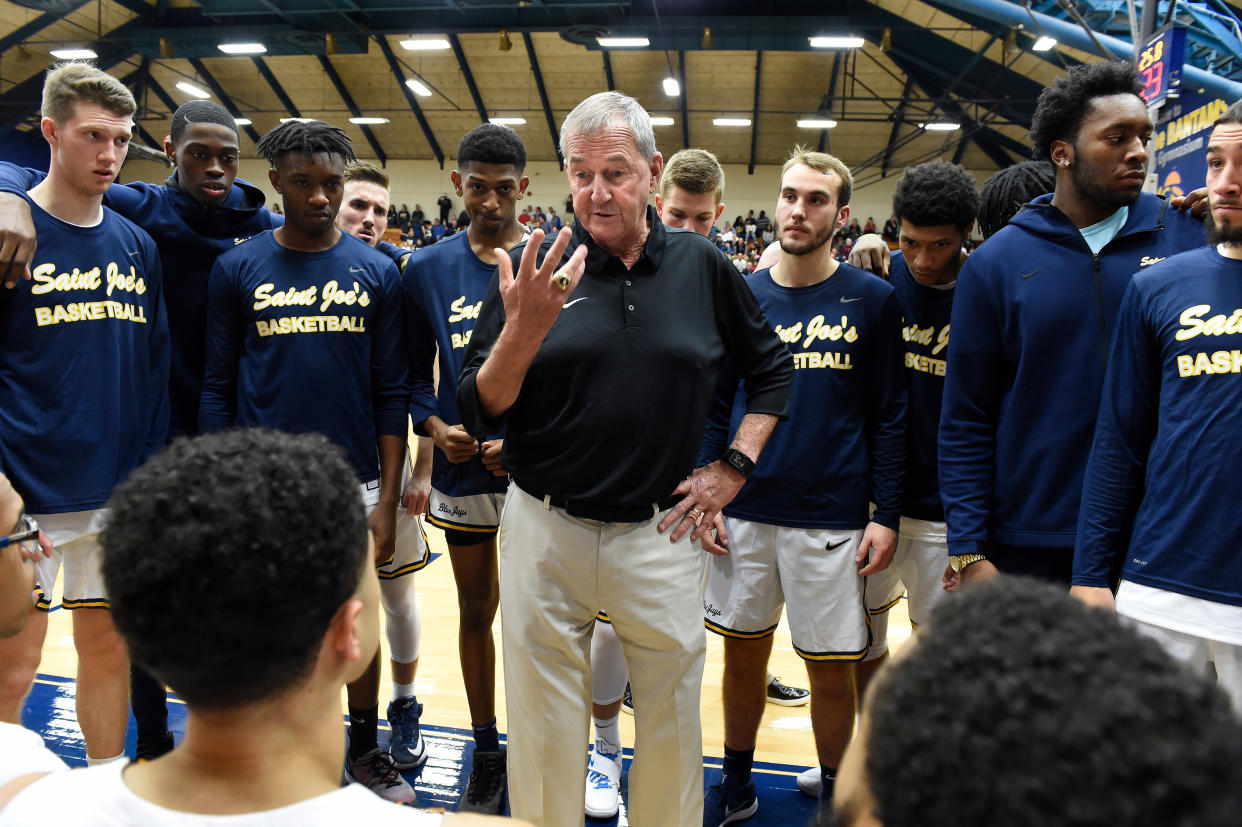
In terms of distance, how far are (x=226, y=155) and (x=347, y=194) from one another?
123 cm

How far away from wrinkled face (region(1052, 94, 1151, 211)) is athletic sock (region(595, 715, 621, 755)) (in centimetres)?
229

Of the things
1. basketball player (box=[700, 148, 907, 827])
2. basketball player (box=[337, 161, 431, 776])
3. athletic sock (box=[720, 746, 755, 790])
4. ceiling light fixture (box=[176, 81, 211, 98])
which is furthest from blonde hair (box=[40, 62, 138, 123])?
ceiling light fixture (box=[176, 81, 211, 98])

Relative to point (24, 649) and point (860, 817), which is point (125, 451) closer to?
point (24, 649)

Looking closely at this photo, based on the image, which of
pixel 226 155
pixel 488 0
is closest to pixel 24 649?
pixel 226 155

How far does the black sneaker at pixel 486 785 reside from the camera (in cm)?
279

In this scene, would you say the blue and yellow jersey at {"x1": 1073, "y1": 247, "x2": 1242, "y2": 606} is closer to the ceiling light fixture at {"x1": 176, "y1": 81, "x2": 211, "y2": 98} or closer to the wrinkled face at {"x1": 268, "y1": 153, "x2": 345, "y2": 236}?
the wrinkled face at {"x1": 268, "y1": 153, "x2": 345, "y2": 236}

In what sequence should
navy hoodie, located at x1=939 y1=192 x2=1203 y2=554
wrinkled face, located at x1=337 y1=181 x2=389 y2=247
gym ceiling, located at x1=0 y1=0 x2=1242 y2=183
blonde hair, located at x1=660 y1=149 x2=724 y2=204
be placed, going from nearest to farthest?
navy hoodie, located at x1=939 y1=192 x2=1203 y2=554 < blonde hair, located at x1=660 y1=149 x2=724 y2=204 < wrinkled face, located at x1=337 y1=181 x2=389 y2=247 < gym ceiling, located at x1=0 y1=0 x2=1242 y2=183

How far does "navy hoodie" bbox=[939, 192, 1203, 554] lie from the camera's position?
2135 mm

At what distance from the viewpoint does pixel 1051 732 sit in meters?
0.57

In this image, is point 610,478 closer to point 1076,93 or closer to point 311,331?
point 311,331

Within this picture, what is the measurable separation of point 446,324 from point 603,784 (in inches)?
67.8

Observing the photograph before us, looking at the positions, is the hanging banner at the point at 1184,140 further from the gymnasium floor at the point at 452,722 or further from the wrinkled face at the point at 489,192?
the wrinkled face at the point at 489,192

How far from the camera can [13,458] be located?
8.05ft

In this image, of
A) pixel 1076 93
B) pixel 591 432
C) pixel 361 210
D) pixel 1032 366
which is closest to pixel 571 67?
pixel 361 210
